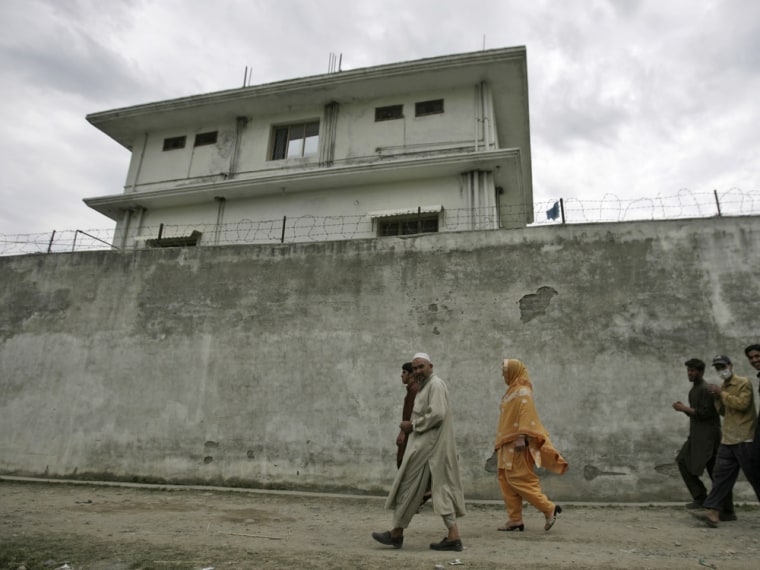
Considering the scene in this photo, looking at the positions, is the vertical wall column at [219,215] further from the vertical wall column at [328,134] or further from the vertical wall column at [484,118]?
the vertical wall column at [484,118]

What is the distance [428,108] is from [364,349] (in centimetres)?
753

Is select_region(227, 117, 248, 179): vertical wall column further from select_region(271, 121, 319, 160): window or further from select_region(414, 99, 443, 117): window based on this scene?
select_region(414, 99, 443, 117): window

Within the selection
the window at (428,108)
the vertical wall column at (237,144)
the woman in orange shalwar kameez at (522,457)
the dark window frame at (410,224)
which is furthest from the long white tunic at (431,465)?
the vertical wall column at (237,144)

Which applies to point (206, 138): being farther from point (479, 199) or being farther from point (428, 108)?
point (479, 199)

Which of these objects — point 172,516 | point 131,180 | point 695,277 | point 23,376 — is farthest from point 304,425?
point 131,180

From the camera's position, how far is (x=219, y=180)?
13.8 m

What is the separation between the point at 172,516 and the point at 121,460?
277 centimetres

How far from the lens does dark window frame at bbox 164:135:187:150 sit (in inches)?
585

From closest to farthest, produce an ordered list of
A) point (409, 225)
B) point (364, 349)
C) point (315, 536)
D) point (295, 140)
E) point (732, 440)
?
point (315, 536), point (732, 440), point (364, 349), point (409, 225), point (295, 140)

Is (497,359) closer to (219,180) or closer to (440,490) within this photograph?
(440,490)

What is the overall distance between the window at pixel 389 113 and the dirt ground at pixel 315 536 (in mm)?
9262

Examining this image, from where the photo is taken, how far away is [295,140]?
13.9 m

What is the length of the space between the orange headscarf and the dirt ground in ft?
2.11

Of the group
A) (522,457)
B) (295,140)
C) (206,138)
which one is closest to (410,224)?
(295,140)
